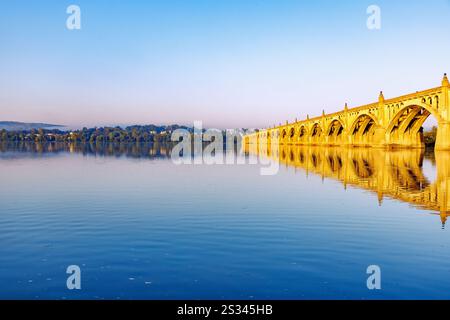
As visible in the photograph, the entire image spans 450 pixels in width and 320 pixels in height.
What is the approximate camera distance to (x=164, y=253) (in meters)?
11.4

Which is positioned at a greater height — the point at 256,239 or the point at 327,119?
the point at 327,119

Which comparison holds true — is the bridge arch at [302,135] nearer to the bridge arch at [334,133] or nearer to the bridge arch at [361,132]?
the bridge arch at [334,133]

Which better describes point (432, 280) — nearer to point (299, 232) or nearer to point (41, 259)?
point (299, 232)

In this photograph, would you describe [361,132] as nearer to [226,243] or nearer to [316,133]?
[316,133]

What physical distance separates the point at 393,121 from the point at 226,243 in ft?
242

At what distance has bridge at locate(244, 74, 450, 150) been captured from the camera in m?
62.3

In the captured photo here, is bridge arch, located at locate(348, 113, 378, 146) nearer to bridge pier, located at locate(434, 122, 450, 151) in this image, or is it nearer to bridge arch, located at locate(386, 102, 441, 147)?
bridge arch, located at locate(386, 102, 441, 147)

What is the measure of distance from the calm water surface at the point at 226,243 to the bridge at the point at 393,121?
1709 inches

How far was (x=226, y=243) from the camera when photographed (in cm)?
1255

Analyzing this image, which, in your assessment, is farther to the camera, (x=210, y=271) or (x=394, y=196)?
(x=394, y=196)

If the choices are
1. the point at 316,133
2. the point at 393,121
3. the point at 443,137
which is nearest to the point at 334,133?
the point at 316,133

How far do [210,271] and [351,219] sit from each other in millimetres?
8261

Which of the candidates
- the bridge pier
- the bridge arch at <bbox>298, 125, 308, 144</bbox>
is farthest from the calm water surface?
the bridge arch at <bbox>298, 125, 308, 144</bbox>
